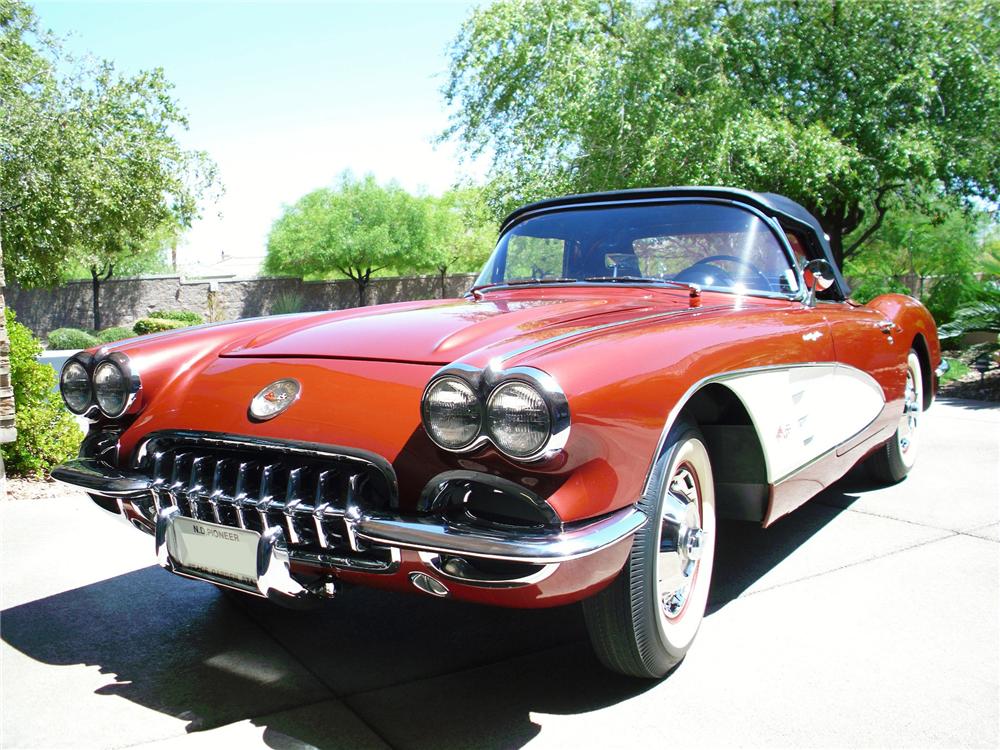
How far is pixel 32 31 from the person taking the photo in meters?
15.9

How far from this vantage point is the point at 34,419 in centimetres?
550

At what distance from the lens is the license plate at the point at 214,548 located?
2.29m

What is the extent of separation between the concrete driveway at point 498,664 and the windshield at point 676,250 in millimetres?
1242

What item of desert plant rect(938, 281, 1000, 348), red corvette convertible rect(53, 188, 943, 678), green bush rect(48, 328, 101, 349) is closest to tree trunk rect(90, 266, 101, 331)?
green bush rect(48, 328, 101, 349)

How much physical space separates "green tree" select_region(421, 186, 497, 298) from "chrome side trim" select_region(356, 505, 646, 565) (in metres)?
30.0

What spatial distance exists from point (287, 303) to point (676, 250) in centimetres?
2874

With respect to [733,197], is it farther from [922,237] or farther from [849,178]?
[922,237]

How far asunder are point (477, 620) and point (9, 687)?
1.51m

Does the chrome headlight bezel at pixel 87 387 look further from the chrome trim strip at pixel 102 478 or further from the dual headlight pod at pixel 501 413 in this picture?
the dual headlight pod at pixel 501 413

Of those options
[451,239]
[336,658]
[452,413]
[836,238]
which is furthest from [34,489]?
[451,239]

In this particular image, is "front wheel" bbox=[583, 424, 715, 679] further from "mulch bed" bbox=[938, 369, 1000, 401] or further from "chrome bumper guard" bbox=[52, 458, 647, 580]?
"mulch bed" bbox=[938, 369, 1000, 401]

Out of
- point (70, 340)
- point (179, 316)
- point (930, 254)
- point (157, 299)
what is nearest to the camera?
point (70, 340)

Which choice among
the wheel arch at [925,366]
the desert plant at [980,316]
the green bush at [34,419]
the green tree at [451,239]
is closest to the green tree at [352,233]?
the green tree at [451,239]

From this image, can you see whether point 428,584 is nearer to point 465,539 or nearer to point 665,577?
point 465,539
